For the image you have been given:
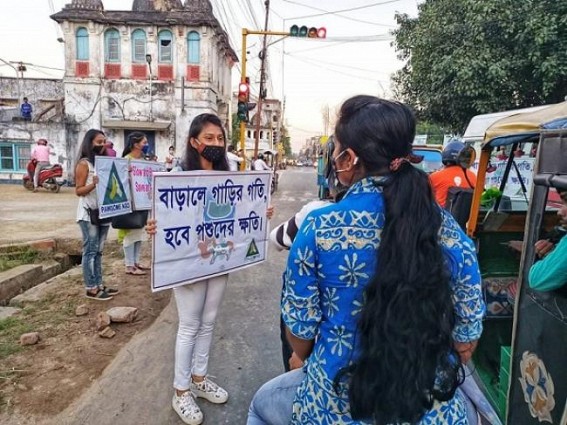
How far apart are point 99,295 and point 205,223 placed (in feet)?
8.59

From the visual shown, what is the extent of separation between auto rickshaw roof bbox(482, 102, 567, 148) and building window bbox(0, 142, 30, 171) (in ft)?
68.3

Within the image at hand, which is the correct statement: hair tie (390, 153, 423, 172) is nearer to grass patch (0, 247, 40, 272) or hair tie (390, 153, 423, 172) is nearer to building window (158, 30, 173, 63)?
grass patch (0, 247, 40, 272)

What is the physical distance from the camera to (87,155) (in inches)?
177

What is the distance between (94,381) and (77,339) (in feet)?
2.53

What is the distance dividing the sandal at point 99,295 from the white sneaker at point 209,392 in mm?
2206

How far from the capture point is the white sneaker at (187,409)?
2.64m

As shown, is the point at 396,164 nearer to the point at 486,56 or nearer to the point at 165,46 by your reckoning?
the point at 486,56

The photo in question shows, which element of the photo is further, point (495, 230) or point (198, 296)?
point (495, 230)

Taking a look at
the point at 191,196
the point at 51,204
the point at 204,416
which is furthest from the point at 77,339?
the point at 51,204

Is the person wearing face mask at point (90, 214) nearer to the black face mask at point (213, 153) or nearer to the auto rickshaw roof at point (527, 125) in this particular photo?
the black face mask at point (213, 153)

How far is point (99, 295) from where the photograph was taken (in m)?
4.67

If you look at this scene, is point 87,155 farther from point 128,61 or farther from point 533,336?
point 128,61

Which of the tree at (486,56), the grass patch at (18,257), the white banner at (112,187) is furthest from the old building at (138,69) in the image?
the white banner at (112,187)

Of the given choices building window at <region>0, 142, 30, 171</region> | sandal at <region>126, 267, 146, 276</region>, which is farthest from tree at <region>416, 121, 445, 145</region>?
sandal at <region>126, 267, 146, 276</region>
